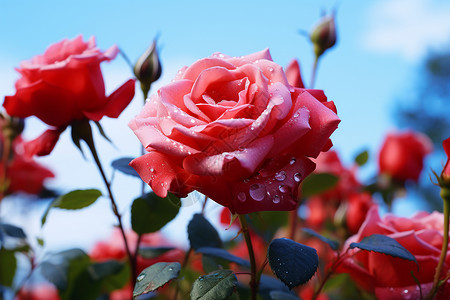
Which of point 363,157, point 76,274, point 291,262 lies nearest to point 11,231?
point 76,274

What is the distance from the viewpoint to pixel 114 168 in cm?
54

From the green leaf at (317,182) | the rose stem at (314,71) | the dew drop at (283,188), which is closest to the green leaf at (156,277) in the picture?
the dew drop at (283,188)

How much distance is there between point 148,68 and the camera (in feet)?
2.01

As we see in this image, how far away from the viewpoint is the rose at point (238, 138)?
37 cm

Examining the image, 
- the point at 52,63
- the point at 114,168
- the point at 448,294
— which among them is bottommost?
the point at 448,294

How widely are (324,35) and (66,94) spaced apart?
16.5 inches

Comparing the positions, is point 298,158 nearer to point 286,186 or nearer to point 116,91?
point 286,186

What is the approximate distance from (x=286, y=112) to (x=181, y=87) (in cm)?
10

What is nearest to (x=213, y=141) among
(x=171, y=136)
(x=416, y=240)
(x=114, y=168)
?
(x=171, y=136)

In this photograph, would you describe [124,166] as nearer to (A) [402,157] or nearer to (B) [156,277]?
(B) [156,277]

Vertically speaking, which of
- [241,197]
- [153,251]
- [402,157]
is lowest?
[402,157]

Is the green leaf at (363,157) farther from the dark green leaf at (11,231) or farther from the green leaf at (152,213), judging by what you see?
the dark green leaf at (11,231)

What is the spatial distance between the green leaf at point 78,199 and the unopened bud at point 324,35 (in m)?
0.42

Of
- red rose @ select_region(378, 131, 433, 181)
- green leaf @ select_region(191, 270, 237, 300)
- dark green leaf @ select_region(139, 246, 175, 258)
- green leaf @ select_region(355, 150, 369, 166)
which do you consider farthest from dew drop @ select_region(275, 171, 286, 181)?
red rose @ select_region(378, 131, 433, 181)
